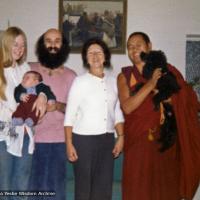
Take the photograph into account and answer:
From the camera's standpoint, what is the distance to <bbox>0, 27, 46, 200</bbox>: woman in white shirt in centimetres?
225

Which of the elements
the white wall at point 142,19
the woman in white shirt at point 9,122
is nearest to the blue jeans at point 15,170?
the woman in white shirt at point 9,122

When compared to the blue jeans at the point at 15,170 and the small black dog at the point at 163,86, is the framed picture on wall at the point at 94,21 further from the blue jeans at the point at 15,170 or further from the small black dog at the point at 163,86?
the blue jeans at the point at 15,170

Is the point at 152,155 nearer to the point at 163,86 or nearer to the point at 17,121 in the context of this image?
the point at 163,86

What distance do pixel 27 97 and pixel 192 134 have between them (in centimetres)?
106

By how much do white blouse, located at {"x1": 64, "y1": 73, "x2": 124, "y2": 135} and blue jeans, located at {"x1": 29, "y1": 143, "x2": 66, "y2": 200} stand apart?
199 millimetres

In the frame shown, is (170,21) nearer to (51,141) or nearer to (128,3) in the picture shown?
(128,3)

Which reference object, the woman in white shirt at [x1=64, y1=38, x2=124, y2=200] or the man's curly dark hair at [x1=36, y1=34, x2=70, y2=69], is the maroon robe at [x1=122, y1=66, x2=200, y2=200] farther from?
the man's curly dark hair at [x1=36, y1=34, x2=70, y2=69]

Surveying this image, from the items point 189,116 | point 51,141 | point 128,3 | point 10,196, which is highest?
point 128,3

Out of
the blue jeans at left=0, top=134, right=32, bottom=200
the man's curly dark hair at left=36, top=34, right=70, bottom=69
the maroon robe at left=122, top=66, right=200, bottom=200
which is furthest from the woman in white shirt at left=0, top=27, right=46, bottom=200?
the maroon robe at left=122, top=66, right=200, bottom=200

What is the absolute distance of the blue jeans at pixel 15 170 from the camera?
227 cm

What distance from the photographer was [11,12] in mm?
3629

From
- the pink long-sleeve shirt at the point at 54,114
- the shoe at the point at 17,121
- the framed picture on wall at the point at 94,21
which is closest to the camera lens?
the shoe at the point at 17,121

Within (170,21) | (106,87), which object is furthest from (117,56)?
(106,87)

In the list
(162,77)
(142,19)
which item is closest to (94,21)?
(142,19)
